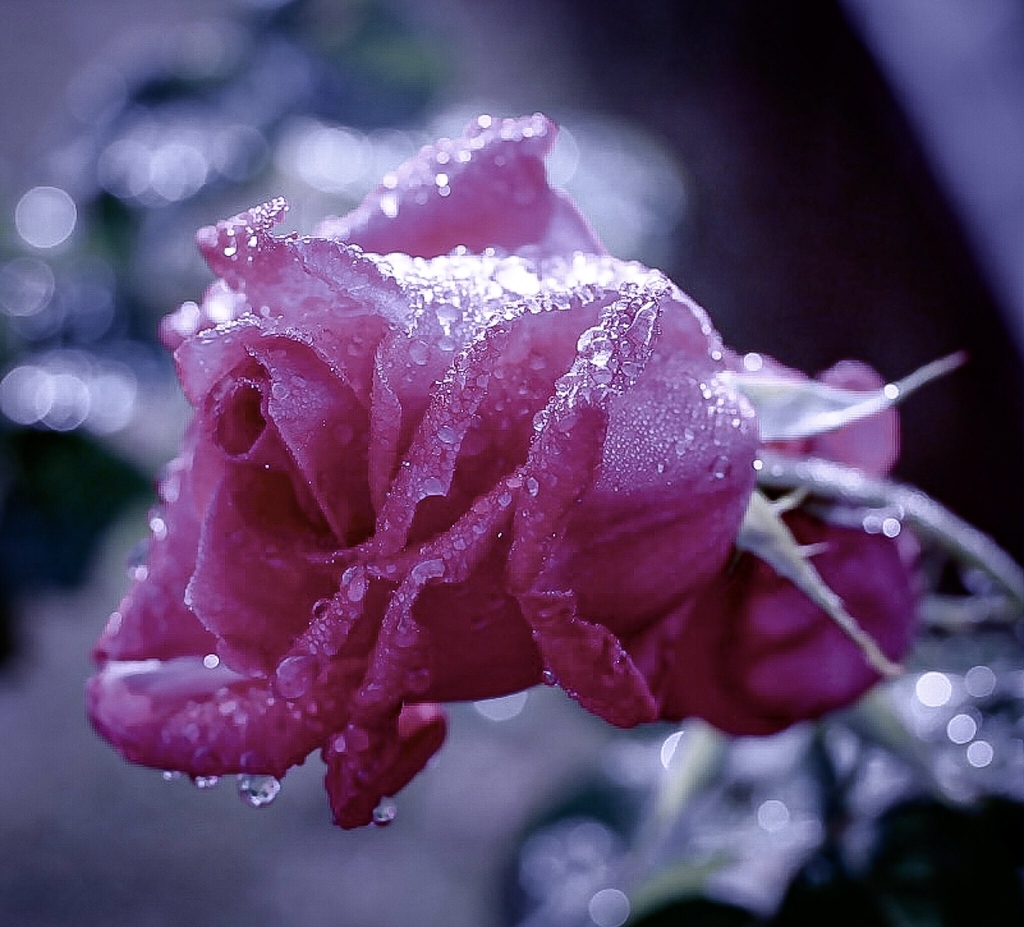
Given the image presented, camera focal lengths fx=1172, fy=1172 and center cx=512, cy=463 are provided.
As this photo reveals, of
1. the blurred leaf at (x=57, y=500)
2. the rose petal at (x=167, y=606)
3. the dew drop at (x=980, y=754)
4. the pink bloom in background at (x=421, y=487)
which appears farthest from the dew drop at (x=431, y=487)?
the blurred leaf at (x=57, y=500)

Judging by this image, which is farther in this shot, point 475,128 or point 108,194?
point 108,194

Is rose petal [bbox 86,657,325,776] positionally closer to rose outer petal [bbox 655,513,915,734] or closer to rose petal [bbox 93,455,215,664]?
rose petal [bbox 93,455,215,664]

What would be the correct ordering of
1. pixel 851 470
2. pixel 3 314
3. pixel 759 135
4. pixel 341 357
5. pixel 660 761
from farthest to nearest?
pixel 759 135 < pixel 3 314 < pixel 660 761 < pixel 851 470 < pixel 341 357

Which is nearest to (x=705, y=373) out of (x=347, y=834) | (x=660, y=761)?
(x=660, y=761)

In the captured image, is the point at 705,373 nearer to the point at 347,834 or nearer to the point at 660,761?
the point at 660,761

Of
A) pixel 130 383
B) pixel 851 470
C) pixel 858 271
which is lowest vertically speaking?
pixel 858 271

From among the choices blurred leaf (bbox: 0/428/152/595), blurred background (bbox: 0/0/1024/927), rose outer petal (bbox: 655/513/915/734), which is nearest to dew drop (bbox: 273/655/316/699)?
rose outer petal (bbox: 655/513/915/734)

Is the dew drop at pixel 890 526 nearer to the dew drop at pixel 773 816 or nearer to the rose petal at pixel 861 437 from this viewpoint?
the rose petal at pixel 861 437

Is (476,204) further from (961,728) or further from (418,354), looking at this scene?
(961,728)
